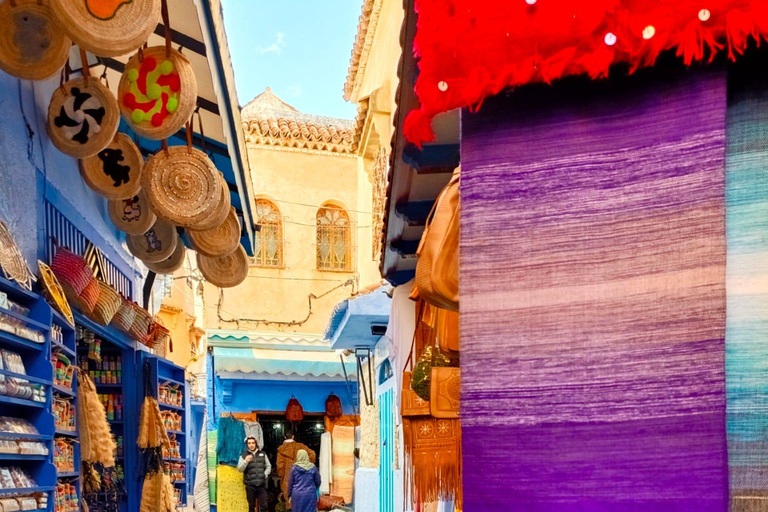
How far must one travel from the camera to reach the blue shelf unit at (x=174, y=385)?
8.56 meters

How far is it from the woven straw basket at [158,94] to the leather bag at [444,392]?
1915 mm

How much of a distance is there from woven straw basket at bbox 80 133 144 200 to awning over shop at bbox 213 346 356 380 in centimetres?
1060

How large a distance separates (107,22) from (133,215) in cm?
321

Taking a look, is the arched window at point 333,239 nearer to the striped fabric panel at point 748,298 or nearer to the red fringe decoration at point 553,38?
the red fringe decoration at point 553,38

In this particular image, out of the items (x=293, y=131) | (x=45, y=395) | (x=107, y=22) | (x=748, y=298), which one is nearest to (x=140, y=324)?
(x=45, y=395)

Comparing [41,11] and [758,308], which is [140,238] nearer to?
[41,11]

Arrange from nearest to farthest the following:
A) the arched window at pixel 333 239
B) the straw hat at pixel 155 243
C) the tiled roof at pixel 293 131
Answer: the straw hat at pixel 155 243, the tiled roof at pixel 293 131, the arched window at pixel 333 239

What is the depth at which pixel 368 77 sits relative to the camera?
53.6 feet

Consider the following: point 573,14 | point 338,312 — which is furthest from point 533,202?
point 338,312

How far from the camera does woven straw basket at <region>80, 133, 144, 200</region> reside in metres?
6.06

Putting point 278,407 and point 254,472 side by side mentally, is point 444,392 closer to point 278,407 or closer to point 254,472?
point 254,472

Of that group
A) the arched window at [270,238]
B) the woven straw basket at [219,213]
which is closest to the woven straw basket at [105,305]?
the woven straw basket at [219,213]

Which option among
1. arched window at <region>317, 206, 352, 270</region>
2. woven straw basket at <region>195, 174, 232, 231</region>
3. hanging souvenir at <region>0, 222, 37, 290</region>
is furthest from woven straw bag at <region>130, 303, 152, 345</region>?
arched window at <region>317, 206, 352, 270</region>

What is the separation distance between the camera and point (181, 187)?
5.64 m
